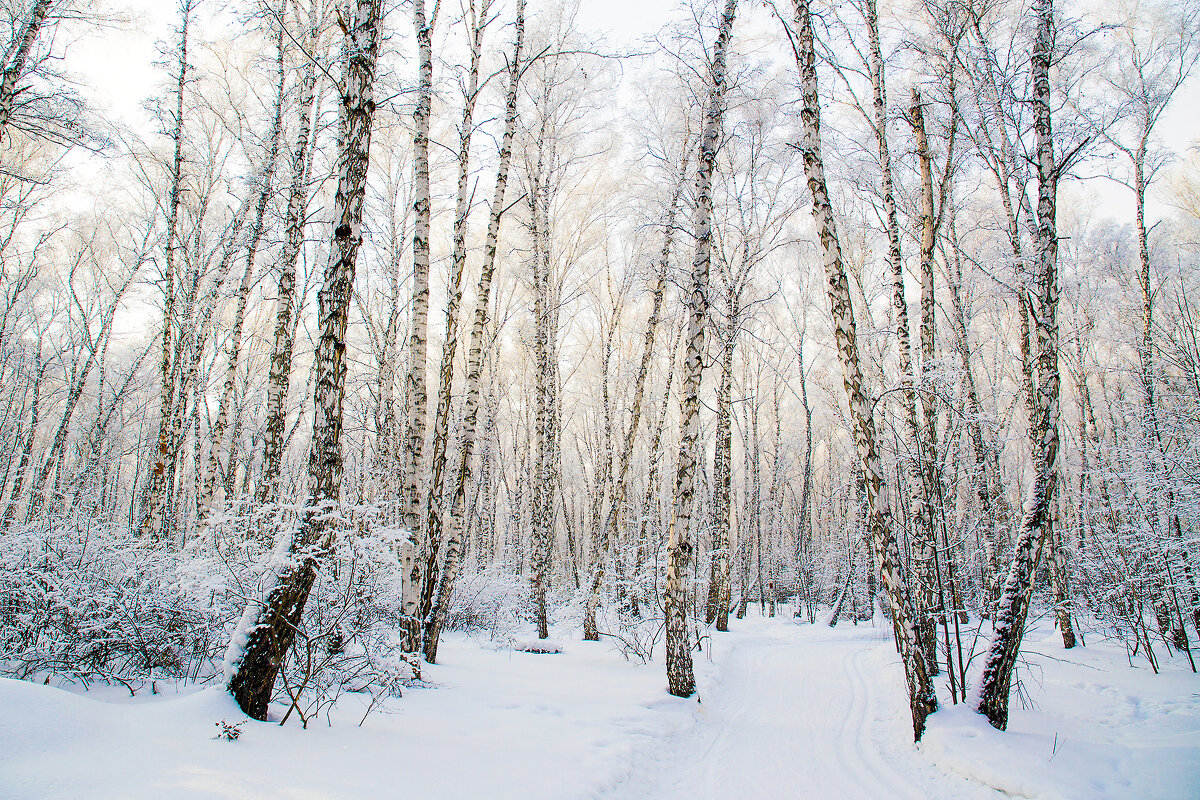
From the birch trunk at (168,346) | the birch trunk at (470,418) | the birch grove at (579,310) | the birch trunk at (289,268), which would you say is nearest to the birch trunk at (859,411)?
the birch grove at (579,310)

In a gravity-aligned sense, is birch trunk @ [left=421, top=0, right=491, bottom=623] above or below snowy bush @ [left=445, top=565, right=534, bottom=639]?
above

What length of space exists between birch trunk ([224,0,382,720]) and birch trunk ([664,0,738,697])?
3.93 meters

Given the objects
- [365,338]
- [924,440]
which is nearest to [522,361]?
[365,338]

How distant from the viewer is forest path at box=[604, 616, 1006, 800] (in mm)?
3744

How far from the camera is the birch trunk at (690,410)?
5.89m

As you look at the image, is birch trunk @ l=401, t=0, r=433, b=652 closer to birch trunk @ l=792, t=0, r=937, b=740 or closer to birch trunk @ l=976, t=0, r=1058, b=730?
birch trunk @ l=792, t=0, r=937, b=740

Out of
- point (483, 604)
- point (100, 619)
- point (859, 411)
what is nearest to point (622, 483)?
point (859, 411)

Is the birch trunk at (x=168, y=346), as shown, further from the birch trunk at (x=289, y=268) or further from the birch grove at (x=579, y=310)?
the birch trunk at (x=289, y=268)

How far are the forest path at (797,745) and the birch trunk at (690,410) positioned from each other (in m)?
0.66

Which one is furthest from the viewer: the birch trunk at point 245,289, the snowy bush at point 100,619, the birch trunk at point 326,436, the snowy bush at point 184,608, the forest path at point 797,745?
the birch trunk at point 245,289

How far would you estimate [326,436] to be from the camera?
360cm

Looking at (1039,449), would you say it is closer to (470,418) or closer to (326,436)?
(470,418)

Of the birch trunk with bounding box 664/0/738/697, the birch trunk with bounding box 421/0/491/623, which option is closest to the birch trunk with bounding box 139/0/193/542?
the birch trunk with bounding box 421/0/491/623

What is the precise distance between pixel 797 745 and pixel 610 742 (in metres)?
1.96
